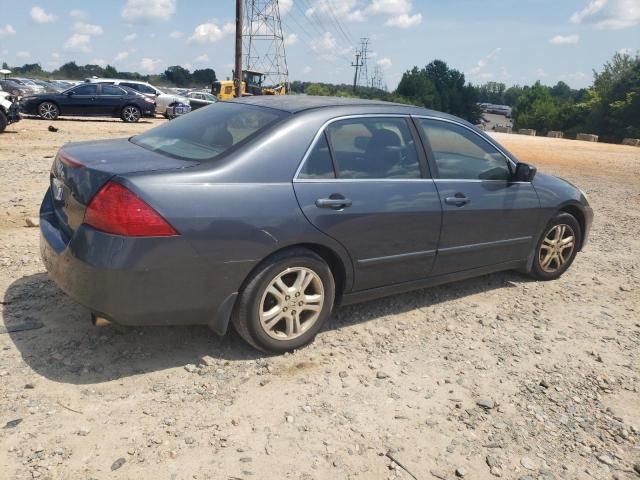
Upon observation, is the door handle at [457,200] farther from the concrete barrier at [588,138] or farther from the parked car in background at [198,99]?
the concrete barrier at [588,138]

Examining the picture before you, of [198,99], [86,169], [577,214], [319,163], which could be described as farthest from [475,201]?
[198,99]

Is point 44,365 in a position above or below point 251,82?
below

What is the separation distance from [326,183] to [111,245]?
1.34 m

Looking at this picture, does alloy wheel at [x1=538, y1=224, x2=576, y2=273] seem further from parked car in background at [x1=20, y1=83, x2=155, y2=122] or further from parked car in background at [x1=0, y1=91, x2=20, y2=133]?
parked car in background at [x1=20, y1=83, x2=155, y2=122]

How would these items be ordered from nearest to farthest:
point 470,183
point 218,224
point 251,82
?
point 218,224 → point 470,183 → point 251,82

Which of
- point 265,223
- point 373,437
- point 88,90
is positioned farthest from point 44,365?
point 88,90

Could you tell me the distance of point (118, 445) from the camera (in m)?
2.62

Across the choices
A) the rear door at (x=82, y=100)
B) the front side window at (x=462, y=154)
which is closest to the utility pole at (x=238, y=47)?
the rear door at (x=82, y=100)

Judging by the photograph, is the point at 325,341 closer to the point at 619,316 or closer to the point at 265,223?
the point at 265,223

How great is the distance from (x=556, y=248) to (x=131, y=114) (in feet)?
61.3

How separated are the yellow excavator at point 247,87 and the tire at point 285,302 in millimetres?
28375

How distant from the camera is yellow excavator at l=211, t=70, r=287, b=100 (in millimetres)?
32125

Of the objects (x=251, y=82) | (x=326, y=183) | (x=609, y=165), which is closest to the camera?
(x=326, y=183)

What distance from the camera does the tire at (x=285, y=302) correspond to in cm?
332
